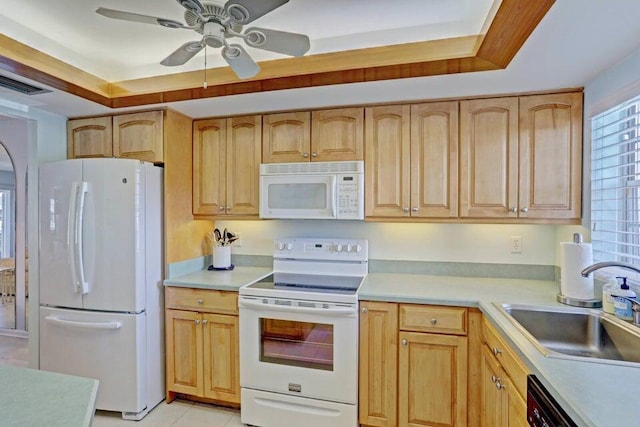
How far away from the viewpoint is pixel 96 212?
2.30 meters

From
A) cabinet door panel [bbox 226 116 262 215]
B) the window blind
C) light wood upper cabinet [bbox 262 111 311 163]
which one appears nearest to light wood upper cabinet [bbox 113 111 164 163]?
cabinet door panel [bbox 226 116 262 215]

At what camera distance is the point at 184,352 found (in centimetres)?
244

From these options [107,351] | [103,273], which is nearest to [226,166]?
[103,273]

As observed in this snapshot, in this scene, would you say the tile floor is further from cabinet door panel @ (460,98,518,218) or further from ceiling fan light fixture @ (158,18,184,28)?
ceiling fan light fixture @ (158,18,184,28)

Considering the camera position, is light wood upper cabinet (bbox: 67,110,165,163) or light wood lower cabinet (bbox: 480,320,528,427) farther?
light wood upper cabinet (bbox: 67,110,165,163)

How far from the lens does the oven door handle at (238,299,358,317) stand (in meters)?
2.03

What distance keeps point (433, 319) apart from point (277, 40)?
1.65 m

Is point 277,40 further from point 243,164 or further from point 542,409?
point 542,409

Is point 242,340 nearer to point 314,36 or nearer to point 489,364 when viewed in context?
point 489,364

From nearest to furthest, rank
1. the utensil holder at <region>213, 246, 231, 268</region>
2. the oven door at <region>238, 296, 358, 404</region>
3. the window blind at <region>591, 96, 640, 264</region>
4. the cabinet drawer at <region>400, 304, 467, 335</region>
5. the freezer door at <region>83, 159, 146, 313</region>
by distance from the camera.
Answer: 1. the window blind at <region>591, 96, 640, 264</region>
2. the cabinet drawer at <region>400, 304, 467, 335</region>
3. the oven door at <region>238, 296, 358, 404</region>
4. the freezer door at <region>83, 159, 146, 313</region>
5. the utensil holder at <region>213, 246, 231, 268</region>

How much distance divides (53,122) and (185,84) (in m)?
1.19

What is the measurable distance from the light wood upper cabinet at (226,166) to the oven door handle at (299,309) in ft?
2.34

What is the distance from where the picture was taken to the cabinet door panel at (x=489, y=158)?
2174mm

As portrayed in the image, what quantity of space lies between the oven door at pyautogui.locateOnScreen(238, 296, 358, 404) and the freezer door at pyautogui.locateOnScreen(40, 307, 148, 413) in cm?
71
